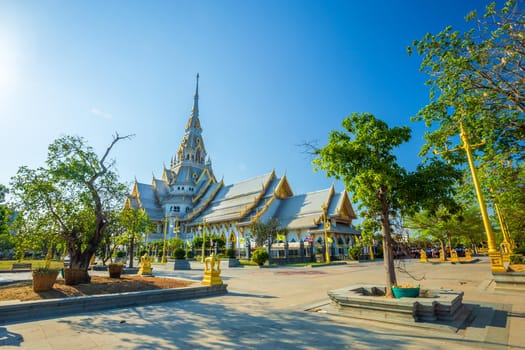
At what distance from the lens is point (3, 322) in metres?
5.58

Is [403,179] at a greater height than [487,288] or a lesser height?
greater

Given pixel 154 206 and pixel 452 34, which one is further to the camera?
pixel 154 206

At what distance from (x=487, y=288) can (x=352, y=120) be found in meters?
7.78

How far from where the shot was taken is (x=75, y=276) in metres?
9.66

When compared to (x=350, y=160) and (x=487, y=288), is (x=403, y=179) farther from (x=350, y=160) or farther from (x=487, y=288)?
(x=487, y=288)

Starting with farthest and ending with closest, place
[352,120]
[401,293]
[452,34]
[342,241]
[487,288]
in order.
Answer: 1. [342,241]
2. [487,288]
3. [452,34]
4. [352,120]
5. [401,293]

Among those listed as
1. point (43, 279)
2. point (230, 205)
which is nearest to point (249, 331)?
point (43, 279)

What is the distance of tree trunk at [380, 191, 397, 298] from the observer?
5.94 meters

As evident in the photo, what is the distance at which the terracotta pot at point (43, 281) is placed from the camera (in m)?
7.99

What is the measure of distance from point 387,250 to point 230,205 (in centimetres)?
4196

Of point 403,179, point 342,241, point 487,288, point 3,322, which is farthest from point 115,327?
point 342,241

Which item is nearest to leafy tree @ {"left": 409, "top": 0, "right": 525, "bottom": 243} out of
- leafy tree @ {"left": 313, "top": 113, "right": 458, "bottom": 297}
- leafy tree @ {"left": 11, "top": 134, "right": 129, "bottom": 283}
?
leafy tree @ {"left": 313, "top": 113, "right": 458, "bottom": 297}

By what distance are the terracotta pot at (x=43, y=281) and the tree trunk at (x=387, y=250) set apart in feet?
31.1

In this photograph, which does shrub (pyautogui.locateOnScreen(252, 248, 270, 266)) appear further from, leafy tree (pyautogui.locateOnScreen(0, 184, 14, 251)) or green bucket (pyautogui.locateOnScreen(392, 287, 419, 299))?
green bucket (pyautogui.locateOnScreen(392, 287, 419, 299))
